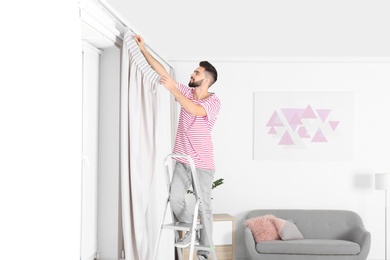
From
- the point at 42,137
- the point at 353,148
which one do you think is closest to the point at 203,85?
the point at 42,137

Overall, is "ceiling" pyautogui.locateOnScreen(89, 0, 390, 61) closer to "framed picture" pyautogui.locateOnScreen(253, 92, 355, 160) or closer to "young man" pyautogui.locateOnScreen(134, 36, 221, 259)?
"framed picture" pyautogui.locateOnScreen(253, 92, 355, 160)

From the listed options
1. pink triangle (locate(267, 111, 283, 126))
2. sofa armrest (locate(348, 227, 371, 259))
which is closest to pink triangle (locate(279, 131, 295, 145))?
pink triangle (locate(267, 111, 283, 126))

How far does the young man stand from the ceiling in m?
0.74

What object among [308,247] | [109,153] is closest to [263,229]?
[308,247]

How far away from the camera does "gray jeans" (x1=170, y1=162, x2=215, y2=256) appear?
12.8 feet

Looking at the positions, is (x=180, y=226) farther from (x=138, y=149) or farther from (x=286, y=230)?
(x=286, y=230)

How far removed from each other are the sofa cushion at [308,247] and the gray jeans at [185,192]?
2.26 m

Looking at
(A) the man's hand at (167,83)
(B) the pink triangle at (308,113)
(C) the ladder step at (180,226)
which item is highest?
(A) the man's hand at (167,83)

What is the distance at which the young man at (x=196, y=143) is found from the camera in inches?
154

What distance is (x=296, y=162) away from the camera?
6.99 metres

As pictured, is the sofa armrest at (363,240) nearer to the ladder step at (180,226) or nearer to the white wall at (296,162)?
the white wall at (296,162)

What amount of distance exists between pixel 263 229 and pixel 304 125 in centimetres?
148

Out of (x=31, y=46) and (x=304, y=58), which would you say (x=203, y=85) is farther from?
(x=304, y=58)

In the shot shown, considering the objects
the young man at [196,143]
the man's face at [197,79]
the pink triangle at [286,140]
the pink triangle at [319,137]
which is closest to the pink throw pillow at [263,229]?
the pink triangle at [286,140]
